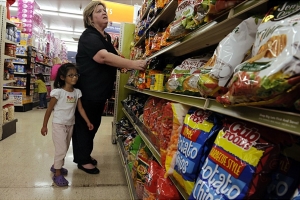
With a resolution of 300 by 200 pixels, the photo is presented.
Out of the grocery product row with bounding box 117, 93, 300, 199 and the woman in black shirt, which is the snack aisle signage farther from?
the grocery product row with bounding box 117, 93, 300, 199

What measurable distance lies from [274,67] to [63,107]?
7.13 feet

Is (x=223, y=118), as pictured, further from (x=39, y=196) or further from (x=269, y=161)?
(x=39, y=196)

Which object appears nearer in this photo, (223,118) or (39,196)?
(223,118)

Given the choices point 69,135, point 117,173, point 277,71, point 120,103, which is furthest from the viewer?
point 120,103

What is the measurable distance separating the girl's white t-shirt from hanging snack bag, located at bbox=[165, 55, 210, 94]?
1.31 metres

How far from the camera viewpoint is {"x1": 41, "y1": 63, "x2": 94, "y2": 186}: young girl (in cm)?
234

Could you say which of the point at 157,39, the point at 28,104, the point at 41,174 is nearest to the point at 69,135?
the point at 41,174

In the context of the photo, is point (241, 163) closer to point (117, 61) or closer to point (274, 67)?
point (274, 67)

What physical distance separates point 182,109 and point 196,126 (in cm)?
25

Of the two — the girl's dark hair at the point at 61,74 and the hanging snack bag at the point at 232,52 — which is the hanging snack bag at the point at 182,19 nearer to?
the hanging snack bag at the point at 232,52

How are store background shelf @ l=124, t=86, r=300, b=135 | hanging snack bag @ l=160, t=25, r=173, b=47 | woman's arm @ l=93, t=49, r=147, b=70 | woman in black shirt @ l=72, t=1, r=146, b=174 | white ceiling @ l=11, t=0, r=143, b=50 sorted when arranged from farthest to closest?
white ceiling @ l=11, t=0, r=143, b=50, woman in black shirt @ l=72, t=1, r=146, b=174, woman's arm @ l=93, t=49, r=147, b=70, hanging snack bag @ l=160, t=25, r=173, b=47, store background shelf @ l=124, t=86, r=300, b=135

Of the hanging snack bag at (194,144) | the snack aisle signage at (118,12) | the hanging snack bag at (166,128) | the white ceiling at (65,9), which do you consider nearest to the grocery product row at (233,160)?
the hanging snack bag at (194,144)

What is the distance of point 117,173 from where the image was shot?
2.67 metres

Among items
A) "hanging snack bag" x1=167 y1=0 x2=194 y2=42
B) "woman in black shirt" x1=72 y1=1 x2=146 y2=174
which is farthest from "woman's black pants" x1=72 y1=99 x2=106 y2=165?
"hanging snack bag" x1=167 y1=0 x2=194 y2=42
